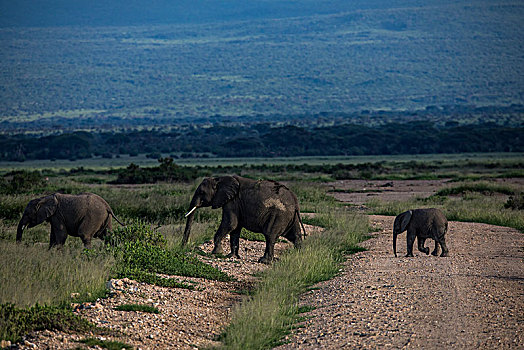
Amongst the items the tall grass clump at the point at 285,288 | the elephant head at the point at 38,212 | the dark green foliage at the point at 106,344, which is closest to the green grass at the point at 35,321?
the dark green foliage at the point at 106,344

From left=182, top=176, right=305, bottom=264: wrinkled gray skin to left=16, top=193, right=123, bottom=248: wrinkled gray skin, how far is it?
192 centimetres

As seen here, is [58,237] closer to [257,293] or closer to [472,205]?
[257,293]

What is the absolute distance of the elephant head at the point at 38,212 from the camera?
12.9 meters

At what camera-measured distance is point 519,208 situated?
78.5 feet

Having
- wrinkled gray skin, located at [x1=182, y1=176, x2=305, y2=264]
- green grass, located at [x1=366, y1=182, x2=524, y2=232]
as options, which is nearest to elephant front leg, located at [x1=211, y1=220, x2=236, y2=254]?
wrinkled gray skin, located at [x1=182, y1=176, x2=305, y2=264]

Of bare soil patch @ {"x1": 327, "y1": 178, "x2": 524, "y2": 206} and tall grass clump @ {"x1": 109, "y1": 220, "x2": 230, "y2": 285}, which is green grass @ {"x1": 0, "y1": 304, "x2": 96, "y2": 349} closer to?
tall grass clump @ {"x1": 109, "y1": 220, "x2": 230, "y2": 285}

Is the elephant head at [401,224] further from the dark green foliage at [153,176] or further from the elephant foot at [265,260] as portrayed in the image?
the dark green foliage at [153,176]

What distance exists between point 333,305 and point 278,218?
3.96 metres

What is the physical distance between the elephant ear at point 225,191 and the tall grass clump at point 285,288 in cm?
153

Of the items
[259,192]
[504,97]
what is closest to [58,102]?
[504,97]

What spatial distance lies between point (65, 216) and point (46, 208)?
0.35 metres

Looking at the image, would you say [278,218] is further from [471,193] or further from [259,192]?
[471,193]

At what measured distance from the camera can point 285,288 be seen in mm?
11109

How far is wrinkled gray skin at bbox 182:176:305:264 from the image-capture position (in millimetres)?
14031
